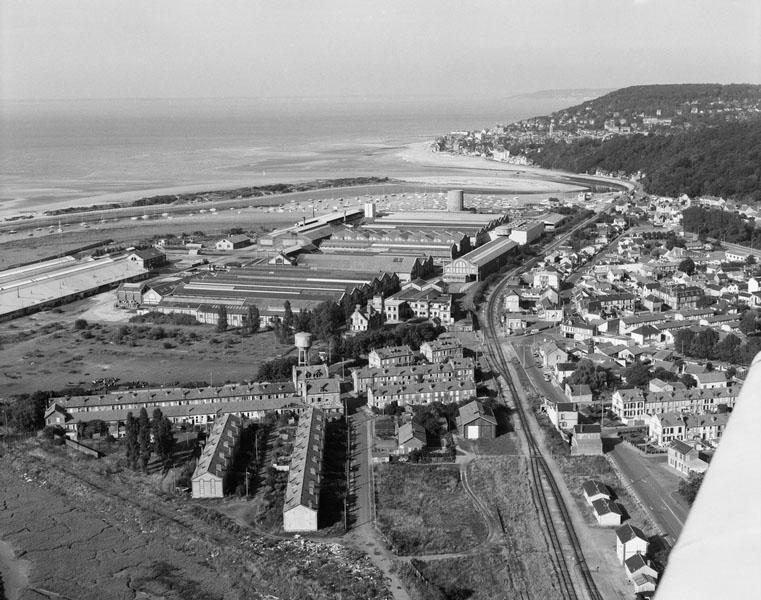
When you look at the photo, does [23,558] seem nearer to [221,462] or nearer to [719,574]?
[221,462]

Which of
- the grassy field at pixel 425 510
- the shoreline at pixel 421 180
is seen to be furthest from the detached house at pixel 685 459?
the shoreline at pixel 421 180

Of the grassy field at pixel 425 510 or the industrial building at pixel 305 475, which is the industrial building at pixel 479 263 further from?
the grassy field at pixel 425 510

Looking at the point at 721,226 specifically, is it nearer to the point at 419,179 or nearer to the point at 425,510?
the point at 419,179

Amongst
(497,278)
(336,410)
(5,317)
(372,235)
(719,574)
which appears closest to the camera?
(719,574)

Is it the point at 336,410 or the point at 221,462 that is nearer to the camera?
the point at 221,462

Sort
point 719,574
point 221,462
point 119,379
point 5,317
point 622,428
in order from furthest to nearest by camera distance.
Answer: point 5,317 → point 119,379 → point 622,428 → point 221,462 → point 719,574

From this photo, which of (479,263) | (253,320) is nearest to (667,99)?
(479,263)

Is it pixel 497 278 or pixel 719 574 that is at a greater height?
pixel 719 574

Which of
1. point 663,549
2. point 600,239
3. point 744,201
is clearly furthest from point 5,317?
point 744,201
